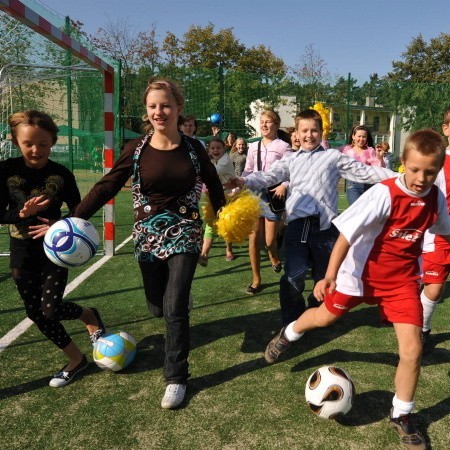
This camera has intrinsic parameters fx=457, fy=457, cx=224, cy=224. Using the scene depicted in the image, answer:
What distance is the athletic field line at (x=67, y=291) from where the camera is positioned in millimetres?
4223

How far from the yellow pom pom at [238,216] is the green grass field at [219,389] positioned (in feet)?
3.35

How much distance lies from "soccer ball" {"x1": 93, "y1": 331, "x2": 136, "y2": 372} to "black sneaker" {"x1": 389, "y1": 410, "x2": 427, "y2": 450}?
79.2 inches

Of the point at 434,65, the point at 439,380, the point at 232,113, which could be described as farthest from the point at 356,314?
the point at 434,65

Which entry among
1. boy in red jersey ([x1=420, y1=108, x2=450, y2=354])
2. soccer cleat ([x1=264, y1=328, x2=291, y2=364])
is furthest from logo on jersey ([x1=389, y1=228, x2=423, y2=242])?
soccer cleat ([x1=264, y1=328, x2=291, y2=364])

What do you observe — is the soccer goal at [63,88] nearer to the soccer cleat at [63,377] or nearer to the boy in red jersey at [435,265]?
the soccer cleat at [63,377]

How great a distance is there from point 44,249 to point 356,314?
3.32 meters

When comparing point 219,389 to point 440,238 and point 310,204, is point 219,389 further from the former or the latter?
point 440,238

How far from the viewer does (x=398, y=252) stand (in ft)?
A: 10.1

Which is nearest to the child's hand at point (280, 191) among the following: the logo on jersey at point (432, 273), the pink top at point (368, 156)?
the logo on jersey at point (432, 273)

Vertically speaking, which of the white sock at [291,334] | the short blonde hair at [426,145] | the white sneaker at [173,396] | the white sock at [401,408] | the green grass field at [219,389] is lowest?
the green grass field at [219,389]

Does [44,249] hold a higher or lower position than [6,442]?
higher

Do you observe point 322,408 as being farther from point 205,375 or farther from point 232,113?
point 232,113

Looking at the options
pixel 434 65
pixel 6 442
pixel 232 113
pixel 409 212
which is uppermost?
pixel 434 65

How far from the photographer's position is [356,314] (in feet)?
16.4
